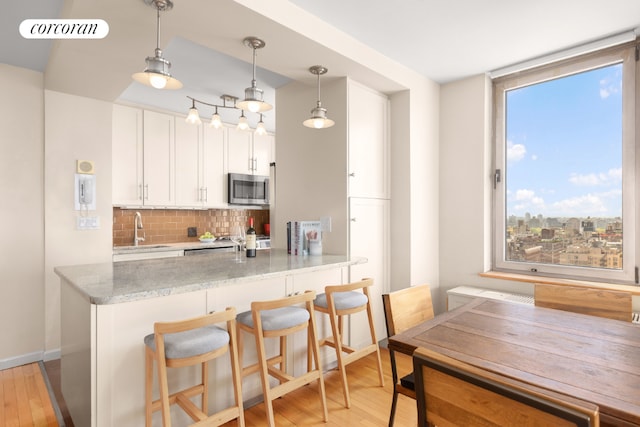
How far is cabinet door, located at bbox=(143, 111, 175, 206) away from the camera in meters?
4.07

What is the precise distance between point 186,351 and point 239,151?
377 centimetres

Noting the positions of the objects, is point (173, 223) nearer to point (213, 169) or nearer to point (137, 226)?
point (137, 226)

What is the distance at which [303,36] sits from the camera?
2.16 meters

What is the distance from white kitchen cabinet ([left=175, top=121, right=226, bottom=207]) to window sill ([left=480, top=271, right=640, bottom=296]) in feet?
11.1

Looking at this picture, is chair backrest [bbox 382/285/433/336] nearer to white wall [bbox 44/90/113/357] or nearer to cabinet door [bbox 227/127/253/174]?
white wall [bbox 44/90/113/357]

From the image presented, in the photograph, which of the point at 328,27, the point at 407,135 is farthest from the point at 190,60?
the point at 407,135

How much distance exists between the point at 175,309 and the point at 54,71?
7.46 ft

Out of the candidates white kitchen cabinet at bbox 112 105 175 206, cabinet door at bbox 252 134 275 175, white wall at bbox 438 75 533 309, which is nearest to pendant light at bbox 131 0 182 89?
white kitchen cabinet at bbox 112 105 175 206

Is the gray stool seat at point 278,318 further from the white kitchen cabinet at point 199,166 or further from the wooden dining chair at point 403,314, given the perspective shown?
the white kitchen cabinet at point 199,166

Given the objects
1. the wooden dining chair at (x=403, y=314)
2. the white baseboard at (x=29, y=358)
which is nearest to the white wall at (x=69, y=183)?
the white baseboard at (x=29, y=358)

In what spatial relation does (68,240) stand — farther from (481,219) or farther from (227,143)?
(481,219)

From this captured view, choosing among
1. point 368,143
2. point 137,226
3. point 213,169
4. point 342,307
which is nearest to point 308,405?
point 342,307

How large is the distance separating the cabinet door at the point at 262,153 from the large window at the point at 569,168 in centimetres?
315

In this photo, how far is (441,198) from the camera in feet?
11.5
